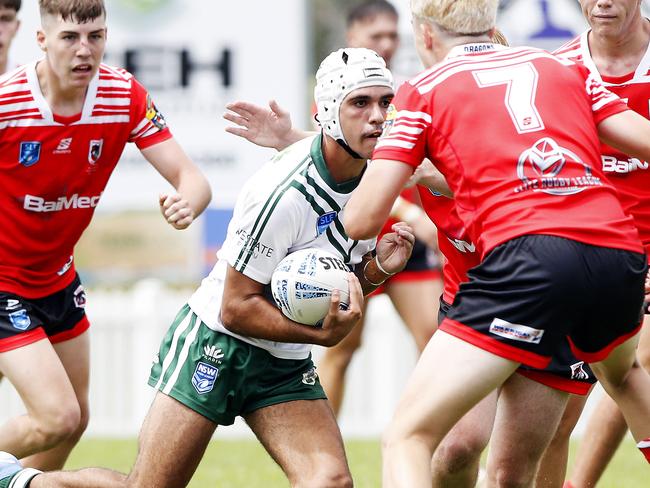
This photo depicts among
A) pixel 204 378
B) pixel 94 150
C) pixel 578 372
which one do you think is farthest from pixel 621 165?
pixel 94 150

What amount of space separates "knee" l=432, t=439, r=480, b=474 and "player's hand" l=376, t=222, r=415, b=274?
30.5 inches

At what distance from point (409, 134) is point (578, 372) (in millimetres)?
1329

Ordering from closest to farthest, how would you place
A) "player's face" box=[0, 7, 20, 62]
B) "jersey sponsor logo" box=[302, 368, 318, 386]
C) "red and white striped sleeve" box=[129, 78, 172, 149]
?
1. "jersey sponsor logo" box=[302, 368, 318, 386]
2. "red and white striped sleeve" box=[129, 78, 172, 149]
3. "player's face" box=[0, 7, 20, 62]

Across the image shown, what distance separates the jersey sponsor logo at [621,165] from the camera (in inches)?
218

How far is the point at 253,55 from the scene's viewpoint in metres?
14.9

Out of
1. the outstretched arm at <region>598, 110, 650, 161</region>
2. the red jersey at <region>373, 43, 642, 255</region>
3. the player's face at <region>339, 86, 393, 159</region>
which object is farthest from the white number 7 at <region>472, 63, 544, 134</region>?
the player's face at <region>339, 86, 393, 159</region>

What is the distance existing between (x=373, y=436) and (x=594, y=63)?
5461 mm

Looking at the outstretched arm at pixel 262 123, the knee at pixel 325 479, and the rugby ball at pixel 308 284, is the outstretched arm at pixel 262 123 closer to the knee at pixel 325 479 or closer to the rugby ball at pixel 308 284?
the rugby ball at pixel 308 284

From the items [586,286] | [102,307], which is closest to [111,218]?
[102,307]

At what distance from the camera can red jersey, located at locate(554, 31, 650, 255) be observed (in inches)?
217

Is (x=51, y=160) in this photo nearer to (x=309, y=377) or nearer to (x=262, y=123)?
(x=262, y=123)

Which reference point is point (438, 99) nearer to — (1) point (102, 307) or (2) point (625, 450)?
(2) point (625, 450)

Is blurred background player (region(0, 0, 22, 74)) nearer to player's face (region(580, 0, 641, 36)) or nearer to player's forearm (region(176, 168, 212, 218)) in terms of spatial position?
player's forearm (region(176, 168, 212, 218))

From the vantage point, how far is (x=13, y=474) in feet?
17.4
